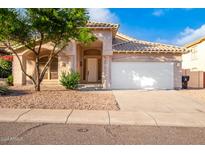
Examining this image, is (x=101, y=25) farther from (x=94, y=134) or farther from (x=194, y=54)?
(x=194, y=54)

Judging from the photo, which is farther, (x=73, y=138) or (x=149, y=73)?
(x=149, y=73)

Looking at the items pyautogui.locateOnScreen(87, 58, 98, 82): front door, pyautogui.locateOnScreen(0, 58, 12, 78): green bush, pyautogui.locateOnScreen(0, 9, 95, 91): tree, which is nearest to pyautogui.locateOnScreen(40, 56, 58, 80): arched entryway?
pyautogui.locateOnScreen(87, 58, 98, 82): front door

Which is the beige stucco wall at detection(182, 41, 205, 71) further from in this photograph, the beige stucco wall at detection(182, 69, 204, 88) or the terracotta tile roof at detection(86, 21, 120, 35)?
the terracotta tile roof at detection(86, 21, 120, 35)

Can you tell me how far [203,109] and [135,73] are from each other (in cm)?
897

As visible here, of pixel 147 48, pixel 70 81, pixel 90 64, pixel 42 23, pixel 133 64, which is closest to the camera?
pixel 42 23

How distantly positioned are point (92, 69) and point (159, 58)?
728cm

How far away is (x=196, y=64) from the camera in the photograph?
2927cm

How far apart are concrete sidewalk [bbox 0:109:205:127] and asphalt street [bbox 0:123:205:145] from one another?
0.47 meters

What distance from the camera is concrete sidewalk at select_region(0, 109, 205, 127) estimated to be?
8.04m

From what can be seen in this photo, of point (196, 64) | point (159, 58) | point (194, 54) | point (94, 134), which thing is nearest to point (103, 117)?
point (94, 134)

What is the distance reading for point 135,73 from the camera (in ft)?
64.1

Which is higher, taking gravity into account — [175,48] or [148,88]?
[175,48]

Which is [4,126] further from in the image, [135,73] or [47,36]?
[135,73]
